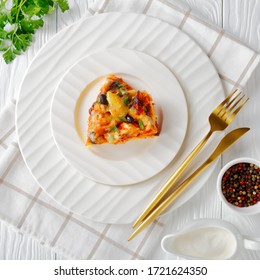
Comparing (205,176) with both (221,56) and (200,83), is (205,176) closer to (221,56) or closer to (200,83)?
(200,83)

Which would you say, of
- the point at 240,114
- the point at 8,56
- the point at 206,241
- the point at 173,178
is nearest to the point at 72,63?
the point at 8,56

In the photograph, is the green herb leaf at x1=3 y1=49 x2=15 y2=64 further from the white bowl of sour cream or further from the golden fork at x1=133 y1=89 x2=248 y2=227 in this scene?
the white bowl of sour cream

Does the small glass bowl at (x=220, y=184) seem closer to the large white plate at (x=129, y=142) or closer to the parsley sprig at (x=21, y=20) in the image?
the large white plate at (x=129, y=142)

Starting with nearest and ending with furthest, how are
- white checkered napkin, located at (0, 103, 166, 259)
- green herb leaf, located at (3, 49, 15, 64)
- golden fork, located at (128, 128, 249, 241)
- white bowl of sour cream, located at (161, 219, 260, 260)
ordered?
white bowl of sour cream, located at (161, 219, 260, 260)
golden fork, located at (128, 128, 249, 241)
white checkered napkin, located at (0, 103, 166, 259)
green herb leaf, located at (3, 49, 15, 64)

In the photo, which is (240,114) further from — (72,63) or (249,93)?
(72,63)

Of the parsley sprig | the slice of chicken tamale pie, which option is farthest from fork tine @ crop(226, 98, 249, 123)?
the parsley sprig
